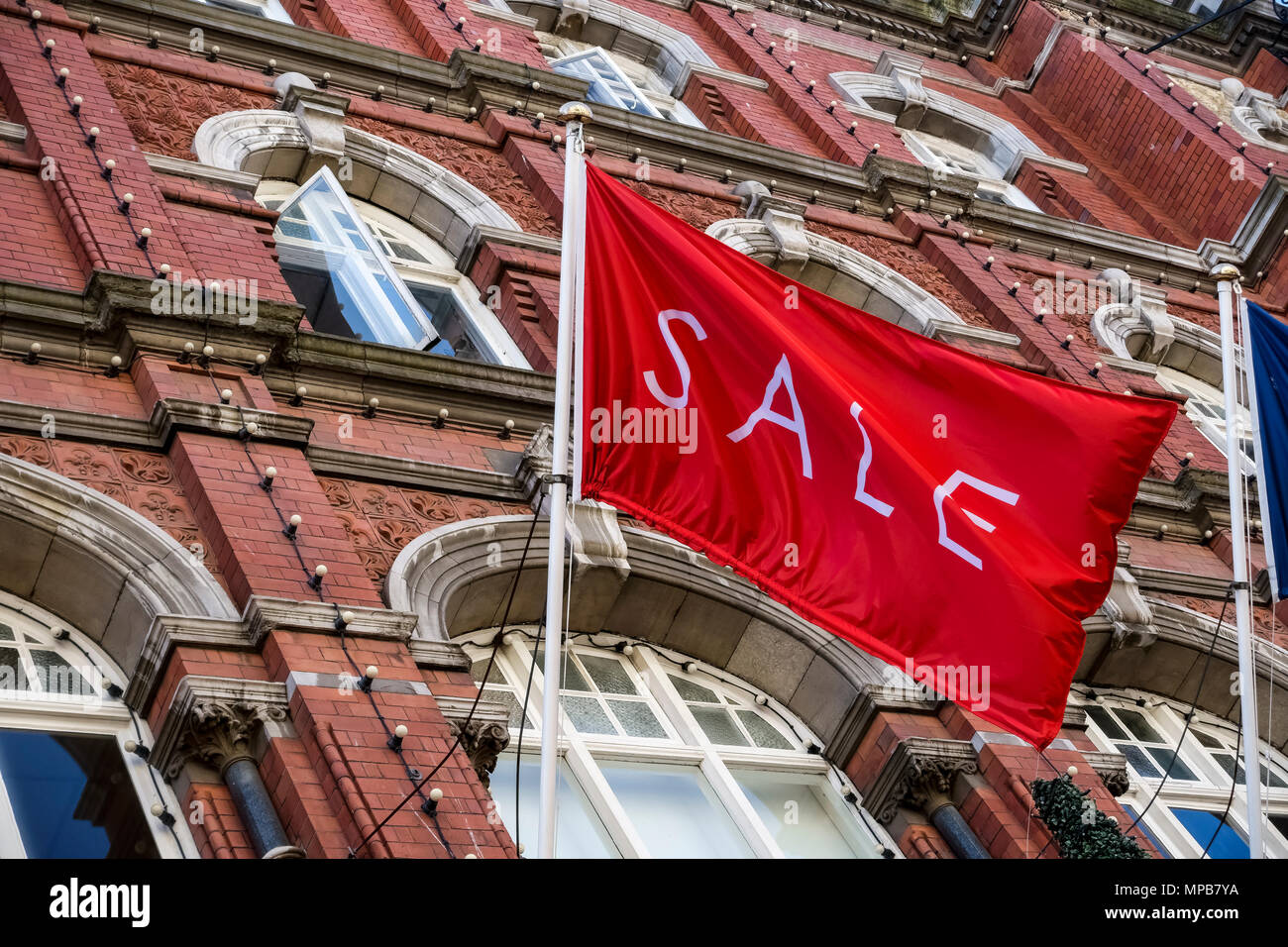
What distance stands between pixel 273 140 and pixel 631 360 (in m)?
8.07

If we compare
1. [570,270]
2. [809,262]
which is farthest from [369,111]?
[570,270]

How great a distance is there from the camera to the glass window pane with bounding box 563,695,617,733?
39.4 ft

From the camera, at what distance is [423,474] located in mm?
12453

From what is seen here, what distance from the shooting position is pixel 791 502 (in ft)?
29.1

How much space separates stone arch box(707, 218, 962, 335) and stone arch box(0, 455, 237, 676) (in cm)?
902

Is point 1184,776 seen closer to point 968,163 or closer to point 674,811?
point 674,811

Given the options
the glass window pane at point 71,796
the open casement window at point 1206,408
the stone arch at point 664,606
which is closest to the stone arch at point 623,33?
the open casement window at point 1206,408

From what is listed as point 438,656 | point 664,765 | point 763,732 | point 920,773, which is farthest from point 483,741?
point 920,773

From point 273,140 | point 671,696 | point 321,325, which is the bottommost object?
point 671,696

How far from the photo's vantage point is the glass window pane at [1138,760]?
47.2 feet

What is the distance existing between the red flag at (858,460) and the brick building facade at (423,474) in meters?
0.39

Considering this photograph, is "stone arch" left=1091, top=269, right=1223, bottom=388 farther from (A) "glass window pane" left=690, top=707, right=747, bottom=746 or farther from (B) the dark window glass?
(A) "glass window pane" left=690, top=707, right=747, bottom=746

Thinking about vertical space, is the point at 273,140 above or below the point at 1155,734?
above

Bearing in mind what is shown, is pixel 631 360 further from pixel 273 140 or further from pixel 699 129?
pixel 699 129
